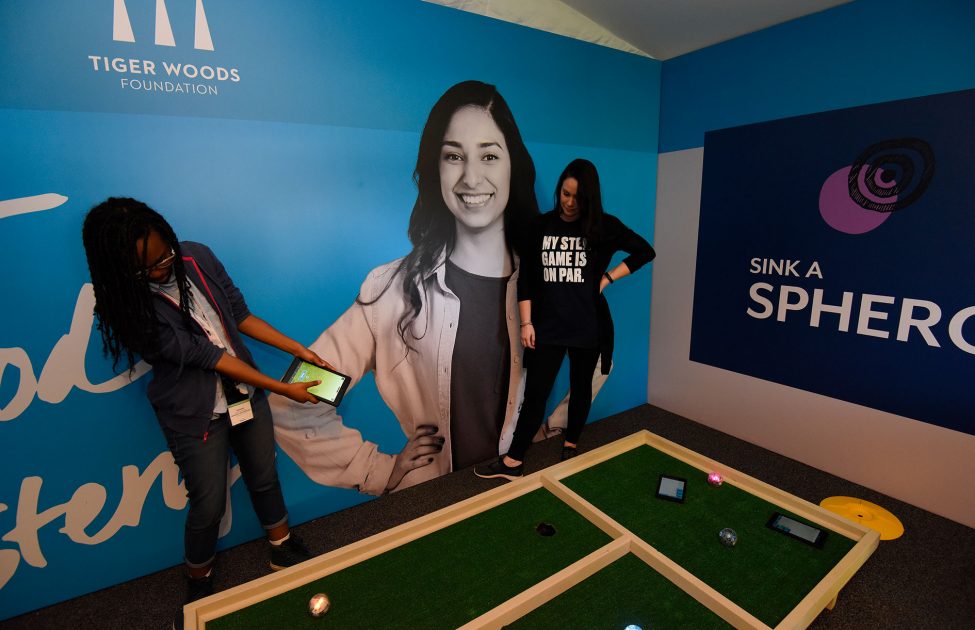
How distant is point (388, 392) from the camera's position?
2.35 metres

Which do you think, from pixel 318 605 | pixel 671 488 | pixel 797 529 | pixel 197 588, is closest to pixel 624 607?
pixel 671 488

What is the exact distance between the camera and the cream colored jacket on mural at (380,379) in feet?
7.07

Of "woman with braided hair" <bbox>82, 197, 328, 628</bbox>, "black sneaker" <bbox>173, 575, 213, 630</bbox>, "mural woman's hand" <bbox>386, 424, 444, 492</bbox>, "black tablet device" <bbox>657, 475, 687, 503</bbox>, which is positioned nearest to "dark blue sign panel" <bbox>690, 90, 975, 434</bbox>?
"black tablet device" <bbox>657, 475, 687, 503</bbox>

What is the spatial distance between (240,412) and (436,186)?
1363 mm

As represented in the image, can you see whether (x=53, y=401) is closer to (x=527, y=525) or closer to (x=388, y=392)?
(x=388, y=392)

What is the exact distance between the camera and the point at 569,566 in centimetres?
155

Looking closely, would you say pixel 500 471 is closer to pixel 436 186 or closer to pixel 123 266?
pixel 436 186

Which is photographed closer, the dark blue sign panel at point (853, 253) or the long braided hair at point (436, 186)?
the dark blue sign panel at point (853, 253)

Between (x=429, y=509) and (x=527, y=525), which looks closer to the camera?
(x=527, y=525)

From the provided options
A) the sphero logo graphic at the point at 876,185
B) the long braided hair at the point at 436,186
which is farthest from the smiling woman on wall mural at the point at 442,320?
the sphero logo graphic at the point at 876,185

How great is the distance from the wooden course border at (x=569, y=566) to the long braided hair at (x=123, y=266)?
34.3 inches

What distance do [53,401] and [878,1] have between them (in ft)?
12.7

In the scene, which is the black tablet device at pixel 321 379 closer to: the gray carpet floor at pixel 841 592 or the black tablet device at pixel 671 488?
the gray carpet floor at pixel 841 592

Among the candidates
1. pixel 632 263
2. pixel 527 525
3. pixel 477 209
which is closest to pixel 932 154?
pixel 632 263
